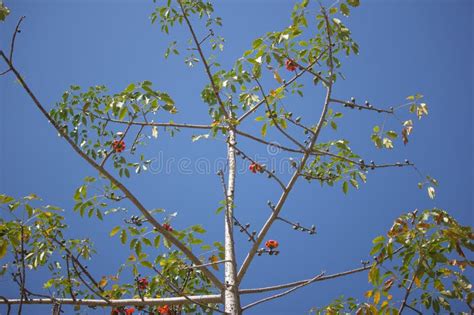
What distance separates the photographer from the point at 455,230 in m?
1.77

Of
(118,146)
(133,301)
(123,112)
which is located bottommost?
(133,301)

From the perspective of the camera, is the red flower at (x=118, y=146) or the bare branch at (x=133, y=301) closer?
the bare branch at (x=133, y=301)

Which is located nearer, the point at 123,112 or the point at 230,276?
the point at 123,112

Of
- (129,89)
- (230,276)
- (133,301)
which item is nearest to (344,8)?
(129,89)

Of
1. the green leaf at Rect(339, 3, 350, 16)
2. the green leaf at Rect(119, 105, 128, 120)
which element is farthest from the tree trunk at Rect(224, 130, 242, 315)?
the green leaf at Rect(339, 3, 350, 16)

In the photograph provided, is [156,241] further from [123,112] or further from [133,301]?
[123,112]

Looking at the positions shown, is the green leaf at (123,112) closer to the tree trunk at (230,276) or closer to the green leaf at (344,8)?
the tree trunk at (230,276)

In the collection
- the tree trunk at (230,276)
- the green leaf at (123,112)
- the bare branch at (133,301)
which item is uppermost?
the green leaf at (123,112)

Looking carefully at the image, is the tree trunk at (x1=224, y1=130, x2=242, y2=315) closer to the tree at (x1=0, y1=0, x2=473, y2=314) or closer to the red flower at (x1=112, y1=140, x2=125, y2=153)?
the tree at (x1=0, y1=0, x2=473, y2=314)

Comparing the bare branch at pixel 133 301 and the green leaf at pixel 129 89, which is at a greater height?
the green leaf at pixel 129 89

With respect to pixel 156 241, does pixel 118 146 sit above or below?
above

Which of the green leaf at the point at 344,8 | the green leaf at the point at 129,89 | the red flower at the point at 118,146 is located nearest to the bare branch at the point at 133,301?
the red flower at the point at 118,146

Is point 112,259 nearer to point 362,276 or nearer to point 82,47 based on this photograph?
point 82,47

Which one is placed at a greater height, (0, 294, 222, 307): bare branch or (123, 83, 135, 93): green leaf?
(123, 83, 135, 93): green leaf
